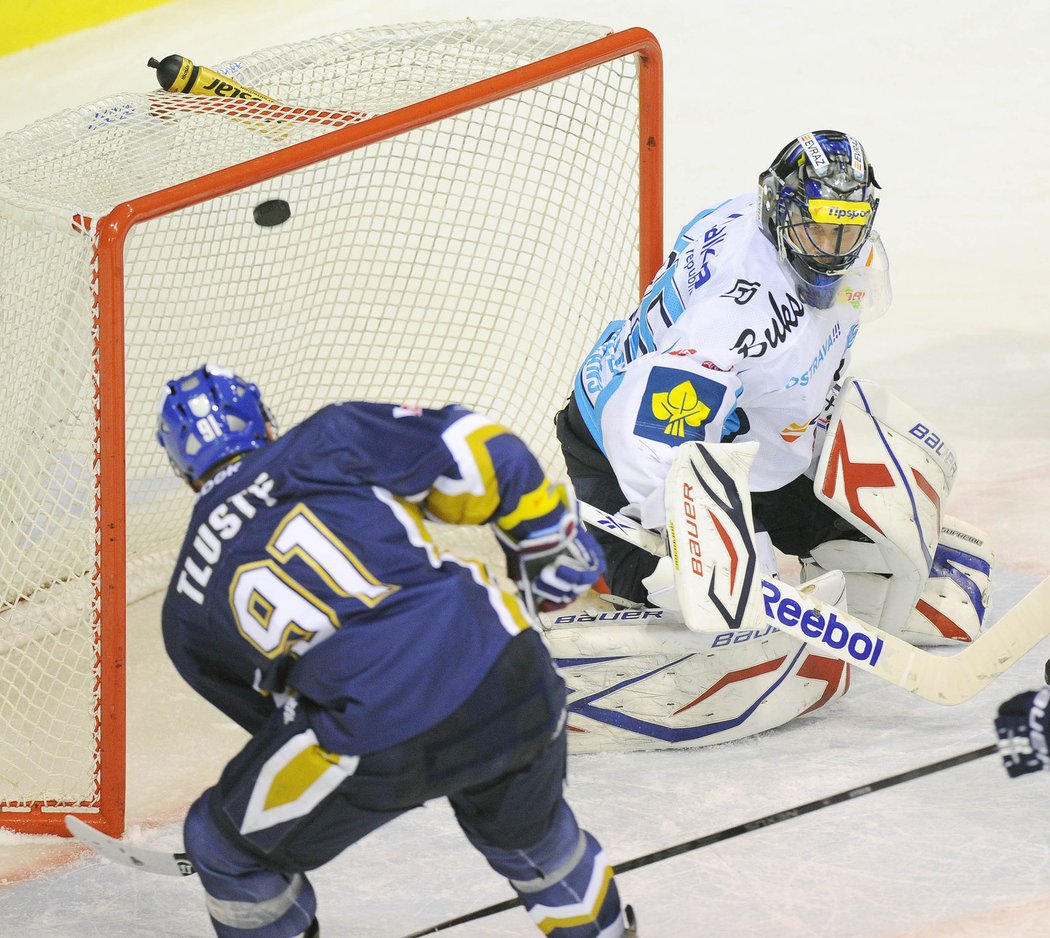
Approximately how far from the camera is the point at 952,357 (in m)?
4.82

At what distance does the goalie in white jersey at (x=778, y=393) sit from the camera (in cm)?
282

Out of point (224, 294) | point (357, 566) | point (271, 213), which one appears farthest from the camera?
point (224, 294)

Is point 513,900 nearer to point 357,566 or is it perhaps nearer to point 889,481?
point 357,566

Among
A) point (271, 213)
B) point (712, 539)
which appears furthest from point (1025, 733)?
point (271, 213)

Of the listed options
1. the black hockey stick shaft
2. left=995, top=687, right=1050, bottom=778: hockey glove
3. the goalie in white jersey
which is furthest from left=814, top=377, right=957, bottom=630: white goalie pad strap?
left=995, top=687, right=1050, bottom=778: hockey glove

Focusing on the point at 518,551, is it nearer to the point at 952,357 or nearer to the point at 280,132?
the point at 280,132

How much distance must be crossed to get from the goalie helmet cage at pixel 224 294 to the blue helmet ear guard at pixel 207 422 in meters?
0.65

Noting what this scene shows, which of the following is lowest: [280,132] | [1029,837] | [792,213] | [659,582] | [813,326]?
[1029,837]

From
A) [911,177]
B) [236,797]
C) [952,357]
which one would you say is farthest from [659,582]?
[911,177]

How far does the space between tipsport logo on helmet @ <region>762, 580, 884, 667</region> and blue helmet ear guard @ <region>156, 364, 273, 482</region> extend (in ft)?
3.64

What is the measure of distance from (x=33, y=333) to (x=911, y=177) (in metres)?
3.70

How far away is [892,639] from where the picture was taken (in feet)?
9.18

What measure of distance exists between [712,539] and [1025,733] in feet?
2.42

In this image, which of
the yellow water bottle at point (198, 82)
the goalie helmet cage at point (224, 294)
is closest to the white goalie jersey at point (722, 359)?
the goalie helmet cage at point (224, 294)
